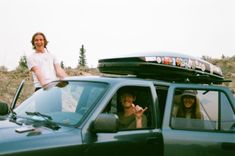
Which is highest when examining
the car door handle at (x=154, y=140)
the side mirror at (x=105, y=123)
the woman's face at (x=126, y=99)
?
the woman's face at (x=126, y=99)

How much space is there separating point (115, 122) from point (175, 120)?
1213 millimetres

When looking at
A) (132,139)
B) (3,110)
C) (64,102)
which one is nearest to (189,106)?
(132,139)

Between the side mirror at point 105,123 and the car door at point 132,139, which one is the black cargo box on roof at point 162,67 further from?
the side mirror at point 105,123

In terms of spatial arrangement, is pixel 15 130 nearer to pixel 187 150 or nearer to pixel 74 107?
pixel 74 107

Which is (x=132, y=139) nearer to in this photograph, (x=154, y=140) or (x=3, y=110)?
(x=154, y=140)

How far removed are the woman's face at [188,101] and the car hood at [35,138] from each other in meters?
1.82

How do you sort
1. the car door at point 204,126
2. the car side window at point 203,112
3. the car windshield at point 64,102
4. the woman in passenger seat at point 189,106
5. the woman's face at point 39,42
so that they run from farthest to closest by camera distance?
1. the woman's face at point 39,42
2. the woman in passenger seat at point 189,106
3. the car side window at point 203,112
4. the car door at point 204,126
5. the car windshield at point 64,102

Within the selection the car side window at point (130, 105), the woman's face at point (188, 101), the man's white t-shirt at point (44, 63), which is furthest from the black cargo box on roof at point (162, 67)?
the man's white t-shirt at point (44, 63)

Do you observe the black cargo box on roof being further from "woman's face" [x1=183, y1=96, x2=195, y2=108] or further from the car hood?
the car hood

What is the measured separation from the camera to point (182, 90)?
20.0 ft

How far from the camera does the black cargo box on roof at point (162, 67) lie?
6.19m

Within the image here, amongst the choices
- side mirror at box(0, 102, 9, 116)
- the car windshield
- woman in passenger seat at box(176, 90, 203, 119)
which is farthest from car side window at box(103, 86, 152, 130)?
side mirror at box(0, 102, 9, 116)

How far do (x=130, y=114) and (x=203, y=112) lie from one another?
37.4 inches

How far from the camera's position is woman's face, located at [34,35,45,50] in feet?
24.7
